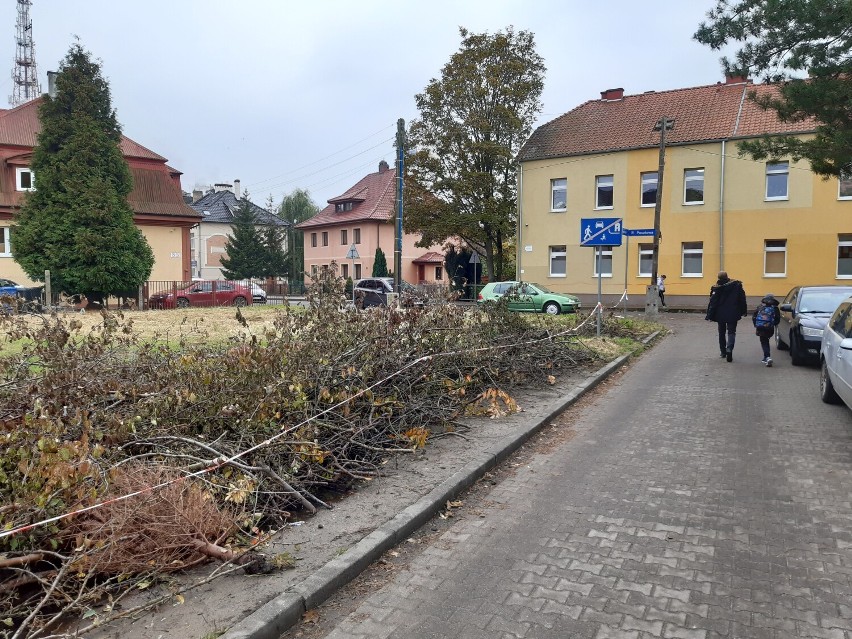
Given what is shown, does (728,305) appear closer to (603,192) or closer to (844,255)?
(844,255)

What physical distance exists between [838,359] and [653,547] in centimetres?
470

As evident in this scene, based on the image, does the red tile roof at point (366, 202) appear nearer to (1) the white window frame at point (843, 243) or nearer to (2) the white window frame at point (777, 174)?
(2) the white window frame at point (777, 174)

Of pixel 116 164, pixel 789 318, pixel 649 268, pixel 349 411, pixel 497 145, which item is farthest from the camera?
pixel 497 145

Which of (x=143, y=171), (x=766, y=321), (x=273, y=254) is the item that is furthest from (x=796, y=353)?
(x=273, y=254)

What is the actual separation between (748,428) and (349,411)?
478 cm

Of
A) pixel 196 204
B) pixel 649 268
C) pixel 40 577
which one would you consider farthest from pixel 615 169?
pixel 196 204

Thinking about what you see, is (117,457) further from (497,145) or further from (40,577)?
(497,145)

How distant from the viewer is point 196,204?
7238 centimetres

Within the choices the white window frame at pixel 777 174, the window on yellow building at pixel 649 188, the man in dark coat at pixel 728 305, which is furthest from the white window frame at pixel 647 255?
the man in dark coat at pixel 728 305

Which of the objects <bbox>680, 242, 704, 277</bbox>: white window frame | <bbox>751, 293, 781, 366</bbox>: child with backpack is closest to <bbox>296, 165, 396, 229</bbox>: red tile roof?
<bbox>680, 242, 704, 277</bbox>: white window frame

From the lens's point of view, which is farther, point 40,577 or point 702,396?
point 702,396

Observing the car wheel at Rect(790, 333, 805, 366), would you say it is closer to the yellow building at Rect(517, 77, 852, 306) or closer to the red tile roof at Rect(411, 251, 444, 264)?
the yellow building at Rect(517, 77, 852, 306)

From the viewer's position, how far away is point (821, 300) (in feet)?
43.0

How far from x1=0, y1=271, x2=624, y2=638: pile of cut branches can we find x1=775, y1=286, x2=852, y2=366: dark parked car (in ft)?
21.8
